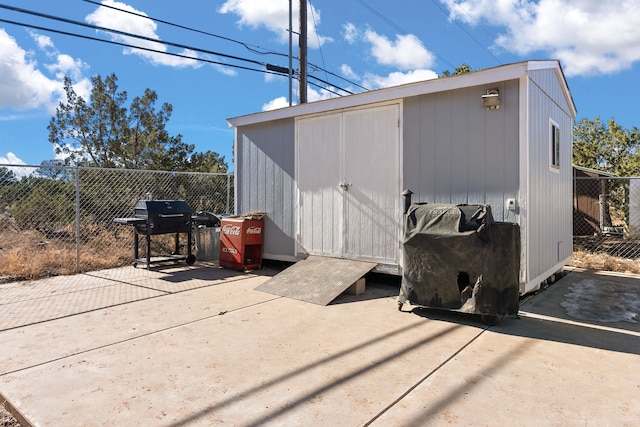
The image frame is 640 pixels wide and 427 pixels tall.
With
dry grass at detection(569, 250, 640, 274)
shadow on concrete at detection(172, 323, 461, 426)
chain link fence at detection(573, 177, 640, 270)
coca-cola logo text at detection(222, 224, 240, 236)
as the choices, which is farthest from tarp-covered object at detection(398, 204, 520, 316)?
chain link fence at detection(573, 177, 640, 270)

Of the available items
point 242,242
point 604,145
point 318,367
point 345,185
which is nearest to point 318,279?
point 345,185

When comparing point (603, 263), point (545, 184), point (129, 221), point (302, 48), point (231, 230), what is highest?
point (302, 48)

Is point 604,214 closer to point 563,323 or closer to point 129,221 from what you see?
point 563,323

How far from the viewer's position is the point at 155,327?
3.63 meters

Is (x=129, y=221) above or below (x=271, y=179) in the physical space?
below

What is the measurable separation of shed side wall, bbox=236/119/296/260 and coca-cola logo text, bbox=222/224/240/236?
502 millimetres

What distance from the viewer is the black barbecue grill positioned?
6.14 meters

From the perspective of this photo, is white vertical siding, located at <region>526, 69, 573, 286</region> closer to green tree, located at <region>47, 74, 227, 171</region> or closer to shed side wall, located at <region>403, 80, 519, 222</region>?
shed side wall, located at <region>403, 80, 519, 222</region>

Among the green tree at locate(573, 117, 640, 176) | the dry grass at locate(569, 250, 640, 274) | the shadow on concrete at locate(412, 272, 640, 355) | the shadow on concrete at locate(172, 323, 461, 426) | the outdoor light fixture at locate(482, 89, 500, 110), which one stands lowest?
the shadow on concrete at locate(172, 323, 461, 426)

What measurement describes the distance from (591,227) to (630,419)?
10.6 meters

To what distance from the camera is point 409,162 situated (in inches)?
197

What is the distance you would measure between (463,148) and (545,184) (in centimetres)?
131

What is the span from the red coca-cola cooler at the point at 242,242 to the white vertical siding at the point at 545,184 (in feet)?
13.2

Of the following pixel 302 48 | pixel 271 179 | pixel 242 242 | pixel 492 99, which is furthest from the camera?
pixel 302 48
